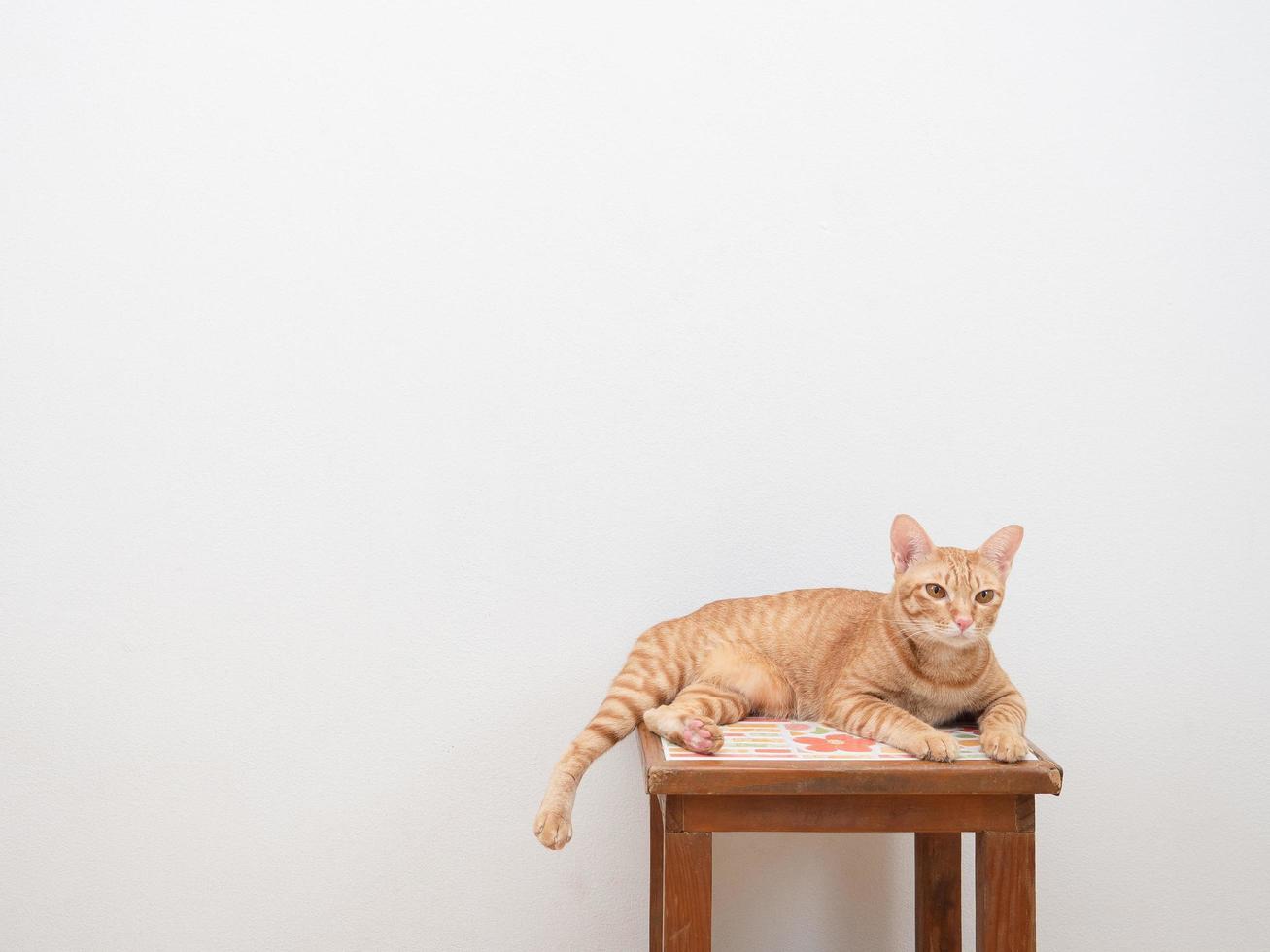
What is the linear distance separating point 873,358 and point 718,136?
45 cm

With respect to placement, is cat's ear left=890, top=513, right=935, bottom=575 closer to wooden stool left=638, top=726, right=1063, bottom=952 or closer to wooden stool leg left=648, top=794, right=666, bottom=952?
wooden stool left=638, top=726, right=1063, bottom=952

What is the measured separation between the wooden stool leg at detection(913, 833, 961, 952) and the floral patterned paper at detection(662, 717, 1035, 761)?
231mm

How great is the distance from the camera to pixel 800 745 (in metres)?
1.25

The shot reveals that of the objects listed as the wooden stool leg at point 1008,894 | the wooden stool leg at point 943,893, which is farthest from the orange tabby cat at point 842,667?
the wooden stool leg at point 943,893

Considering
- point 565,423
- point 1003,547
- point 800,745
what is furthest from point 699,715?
point 565,423

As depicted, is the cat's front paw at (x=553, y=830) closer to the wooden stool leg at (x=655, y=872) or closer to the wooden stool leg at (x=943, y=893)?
the wooden stool leg at (x=655, y=872)

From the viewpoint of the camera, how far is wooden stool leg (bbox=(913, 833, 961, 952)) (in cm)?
148

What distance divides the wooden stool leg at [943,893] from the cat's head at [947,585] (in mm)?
367

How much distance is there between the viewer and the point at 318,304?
1.65 metres

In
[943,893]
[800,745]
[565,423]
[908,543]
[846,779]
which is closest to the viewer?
[846,779]

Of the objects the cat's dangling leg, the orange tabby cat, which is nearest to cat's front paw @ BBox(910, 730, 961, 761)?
the orange tabby cat

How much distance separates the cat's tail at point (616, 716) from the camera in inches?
50.3

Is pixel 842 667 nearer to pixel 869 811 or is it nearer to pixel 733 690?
pixel 733 690

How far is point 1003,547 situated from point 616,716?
1.87 feet
